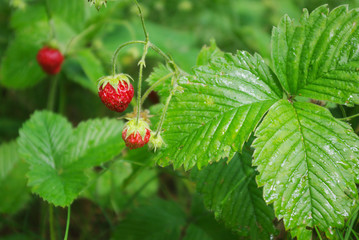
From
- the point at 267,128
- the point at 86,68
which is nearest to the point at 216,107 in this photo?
the point at 267,128

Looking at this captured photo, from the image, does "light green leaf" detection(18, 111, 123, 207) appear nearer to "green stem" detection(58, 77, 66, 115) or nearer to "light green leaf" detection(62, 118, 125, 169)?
"light green leaf" detection(62, 118, 125, 169)

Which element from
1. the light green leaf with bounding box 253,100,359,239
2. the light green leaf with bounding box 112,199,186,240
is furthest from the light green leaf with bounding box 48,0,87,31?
the light green leaf with bounding box 253,100,359,239

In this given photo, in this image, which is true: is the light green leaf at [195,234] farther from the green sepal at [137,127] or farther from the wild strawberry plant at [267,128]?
the green sepal at [137,127]

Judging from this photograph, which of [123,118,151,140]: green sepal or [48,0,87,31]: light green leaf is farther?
[48,0,87,31]: light green leaf

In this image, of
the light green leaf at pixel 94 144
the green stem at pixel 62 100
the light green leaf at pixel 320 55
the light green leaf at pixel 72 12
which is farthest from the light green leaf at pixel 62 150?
the light green leaf at pixel 72 12

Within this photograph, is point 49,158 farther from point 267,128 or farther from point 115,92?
point 267,128

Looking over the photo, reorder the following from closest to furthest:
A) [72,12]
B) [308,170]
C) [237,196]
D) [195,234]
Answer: [308,170], [237,196], [195,234], [72,12]
